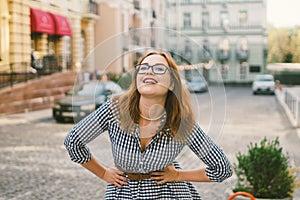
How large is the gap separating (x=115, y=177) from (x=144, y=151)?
0.53 ft

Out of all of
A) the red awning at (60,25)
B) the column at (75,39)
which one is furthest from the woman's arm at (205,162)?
the column at (75,39)

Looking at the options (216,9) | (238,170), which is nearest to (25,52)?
(238,170)

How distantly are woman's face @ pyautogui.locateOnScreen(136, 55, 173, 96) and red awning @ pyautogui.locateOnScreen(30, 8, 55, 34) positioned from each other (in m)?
16.1

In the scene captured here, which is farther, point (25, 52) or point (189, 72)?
point (25, 52)

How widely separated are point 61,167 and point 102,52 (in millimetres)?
5715

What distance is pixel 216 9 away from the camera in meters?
30.9

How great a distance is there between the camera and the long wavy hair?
2.04 m

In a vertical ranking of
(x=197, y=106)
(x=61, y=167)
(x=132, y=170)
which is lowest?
(x=61, y=167)

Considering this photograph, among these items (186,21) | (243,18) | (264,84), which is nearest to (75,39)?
(243,18)

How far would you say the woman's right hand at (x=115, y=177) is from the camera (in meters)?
2.10

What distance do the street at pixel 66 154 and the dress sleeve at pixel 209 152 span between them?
0.40ft

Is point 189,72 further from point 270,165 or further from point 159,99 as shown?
point 270,165

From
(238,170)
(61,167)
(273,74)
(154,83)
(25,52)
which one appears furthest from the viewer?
(273,74)

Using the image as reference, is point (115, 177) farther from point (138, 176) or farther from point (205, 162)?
point (205, 162)
